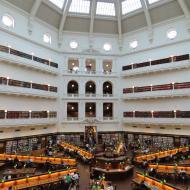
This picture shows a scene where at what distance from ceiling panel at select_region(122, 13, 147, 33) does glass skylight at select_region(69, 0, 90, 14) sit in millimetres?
5951

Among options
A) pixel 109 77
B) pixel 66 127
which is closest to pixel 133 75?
pixel 109 77

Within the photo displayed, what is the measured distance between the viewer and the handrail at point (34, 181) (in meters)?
11.5

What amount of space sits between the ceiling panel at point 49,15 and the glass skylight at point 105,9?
19.3 ft

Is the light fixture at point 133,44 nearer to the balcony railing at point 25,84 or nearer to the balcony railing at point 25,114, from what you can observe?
the balcony railing at point 25,84

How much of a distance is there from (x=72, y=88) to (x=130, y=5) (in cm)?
1528

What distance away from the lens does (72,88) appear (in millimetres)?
31750

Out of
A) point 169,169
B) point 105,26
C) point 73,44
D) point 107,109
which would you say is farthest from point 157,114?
point 73,44

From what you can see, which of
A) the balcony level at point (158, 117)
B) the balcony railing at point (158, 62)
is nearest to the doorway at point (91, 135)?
the balcony level at point (158, 117)

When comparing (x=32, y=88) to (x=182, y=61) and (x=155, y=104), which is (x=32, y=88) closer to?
(x=155, y=104)

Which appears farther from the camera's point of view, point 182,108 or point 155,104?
point 155,104

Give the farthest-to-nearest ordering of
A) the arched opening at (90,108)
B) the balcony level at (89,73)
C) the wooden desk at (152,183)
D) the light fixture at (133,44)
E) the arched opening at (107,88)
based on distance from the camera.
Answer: the arched opening at (107,88) → the arched opening at (90,108) → the light fixture at (133,44) → the balcony level at (89,73) → the wooden desk at (152,183)

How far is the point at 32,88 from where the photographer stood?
25.3 meters

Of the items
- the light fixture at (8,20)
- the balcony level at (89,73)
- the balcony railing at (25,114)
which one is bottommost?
the balcony railing at (25,114)

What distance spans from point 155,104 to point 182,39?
931cm
